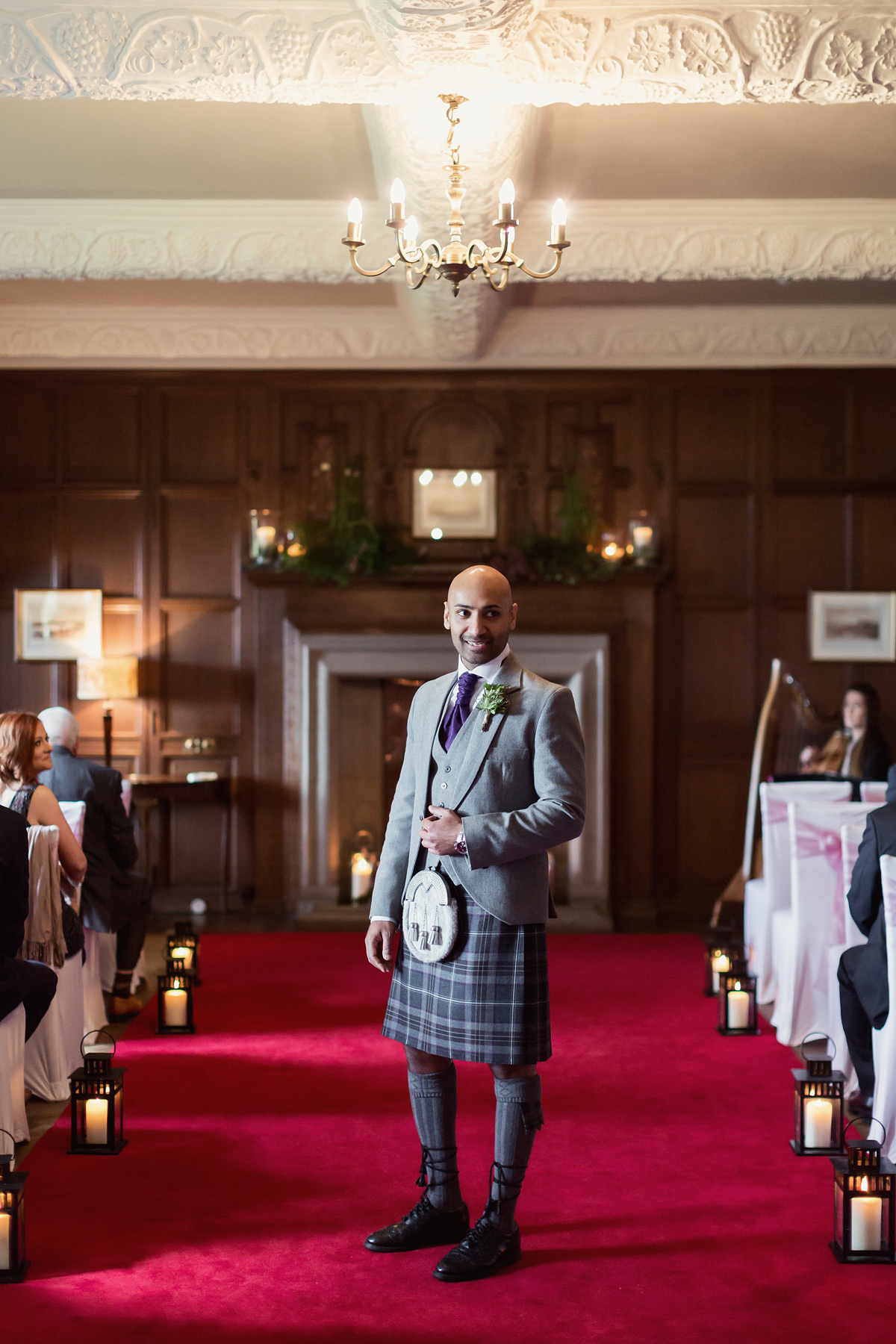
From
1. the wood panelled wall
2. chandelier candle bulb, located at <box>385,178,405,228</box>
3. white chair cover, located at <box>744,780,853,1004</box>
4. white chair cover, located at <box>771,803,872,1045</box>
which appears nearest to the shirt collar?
chandelier candle bulb, located at <box>385,178,405,228</box>

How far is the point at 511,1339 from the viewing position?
2.94 m

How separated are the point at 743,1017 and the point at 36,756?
10.6 feet

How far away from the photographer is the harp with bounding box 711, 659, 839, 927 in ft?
23.0

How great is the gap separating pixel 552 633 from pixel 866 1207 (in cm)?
527

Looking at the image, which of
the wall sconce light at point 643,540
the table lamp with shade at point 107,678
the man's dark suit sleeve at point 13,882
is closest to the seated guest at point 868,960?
the man's dark suit sleeve at point 13,882

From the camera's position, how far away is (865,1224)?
3.37 m

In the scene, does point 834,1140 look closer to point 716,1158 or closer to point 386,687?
point 716,1158

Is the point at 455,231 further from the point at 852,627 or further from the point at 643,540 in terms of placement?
the point at 852,627

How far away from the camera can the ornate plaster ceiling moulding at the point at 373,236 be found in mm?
6621

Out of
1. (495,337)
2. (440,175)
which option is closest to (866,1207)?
(440,175)

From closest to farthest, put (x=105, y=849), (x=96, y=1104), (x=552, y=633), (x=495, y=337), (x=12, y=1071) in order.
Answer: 1. (x=12, y=1071)
2. (x=96, y=1104)
3. (x=105, y=849)
4. (x=552, y=633)
5. (x=495, y=337)

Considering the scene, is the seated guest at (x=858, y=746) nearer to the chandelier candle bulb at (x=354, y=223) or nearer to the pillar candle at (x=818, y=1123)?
the pillar candle at (x=818, y=1123)

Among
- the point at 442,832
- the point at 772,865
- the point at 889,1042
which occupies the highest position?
the point at 442,832

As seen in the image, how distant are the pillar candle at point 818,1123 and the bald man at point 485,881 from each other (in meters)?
1.28
